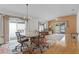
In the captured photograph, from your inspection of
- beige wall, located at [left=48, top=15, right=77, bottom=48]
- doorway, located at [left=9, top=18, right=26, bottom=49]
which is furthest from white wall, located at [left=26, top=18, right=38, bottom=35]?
beige wall, located at [left=48, top=15, right=77, bottom=48]

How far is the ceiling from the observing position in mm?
1974

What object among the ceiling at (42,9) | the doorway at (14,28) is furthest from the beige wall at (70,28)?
the doorway at (14,28)

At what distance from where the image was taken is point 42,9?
Answer: 79.4 inches

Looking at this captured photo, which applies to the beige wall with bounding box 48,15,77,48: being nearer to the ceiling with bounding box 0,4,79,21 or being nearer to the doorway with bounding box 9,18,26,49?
the ceiling with bounding box 0,4,79,21

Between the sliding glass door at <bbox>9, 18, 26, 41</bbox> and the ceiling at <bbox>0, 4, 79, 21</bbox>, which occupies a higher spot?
the ceiling at <bbox>0, 4, 79, 21</bbox>

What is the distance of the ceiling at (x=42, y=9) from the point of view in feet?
6.48

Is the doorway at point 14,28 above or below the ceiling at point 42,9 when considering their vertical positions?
below

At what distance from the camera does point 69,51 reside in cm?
200

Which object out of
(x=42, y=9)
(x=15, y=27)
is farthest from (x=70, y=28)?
(x=15, y=27)

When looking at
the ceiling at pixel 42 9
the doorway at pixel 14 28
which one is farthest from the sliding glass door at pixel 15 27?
the ceiling at pixel 42 9

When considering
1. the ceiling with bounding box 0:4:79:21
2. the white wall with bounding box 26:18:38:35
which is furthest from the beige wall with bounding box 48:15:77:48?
the white wall with bounding box 26:18:38:35

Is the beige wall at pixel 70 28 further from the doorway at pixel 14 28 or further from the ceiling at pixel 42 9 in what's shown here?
the doorway at pixel 14 28
